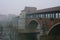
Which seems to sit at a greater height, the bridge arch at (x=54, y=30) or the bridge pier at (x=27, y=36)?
the bridge arch at (x=54, y=30)

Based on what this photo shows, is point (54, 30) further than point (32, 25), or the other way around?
point (32, 25)

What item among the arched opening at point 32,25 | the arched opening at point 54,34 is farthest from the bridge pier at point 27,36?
the arched opening at point 32,25

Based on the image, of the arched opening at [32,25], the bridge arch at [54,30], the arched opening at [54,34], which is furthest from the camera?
the arched opening at [32,25]

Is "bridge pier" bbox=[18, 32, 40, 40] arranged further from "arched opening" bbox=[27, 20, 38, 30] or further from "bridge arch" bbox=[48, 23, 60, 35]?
"arched opening" bbox=[27, 20, 38, 30]

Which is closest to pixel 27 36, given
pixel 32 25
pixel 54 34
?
pixel 54 34

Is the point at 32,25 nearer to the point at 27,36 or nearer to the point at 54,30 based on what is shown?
the point at 27,36

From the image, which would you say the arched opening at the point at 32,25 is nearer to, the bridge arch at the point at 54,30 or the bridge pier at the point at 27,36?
the bridge pier at the point at 27,36

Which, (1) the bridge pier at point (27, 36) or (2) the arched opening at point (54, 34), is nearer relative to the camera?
(1) the bridge pier at point (27, 36)

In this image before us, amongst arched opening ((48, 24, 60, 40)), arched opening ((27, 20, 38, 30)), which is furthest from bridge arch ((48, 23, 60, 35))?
arched opening ((27, 20, 38, 30))

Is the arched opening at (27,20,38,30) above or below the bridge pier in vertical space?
above

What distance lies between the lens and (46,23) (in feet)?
15.4

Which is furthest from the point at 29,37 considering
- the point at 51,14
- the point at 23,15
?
the point at 23,15

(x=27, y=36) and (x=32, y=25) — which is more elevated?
(x=32, y=25)

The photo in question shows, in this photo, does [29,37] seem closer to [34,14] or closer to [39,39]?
[39,39]
